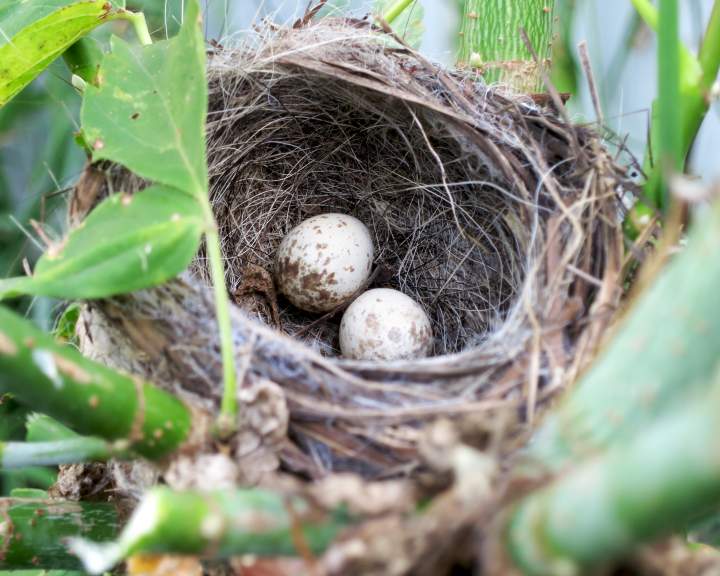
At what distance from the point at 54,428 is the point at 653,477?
2.20 ft

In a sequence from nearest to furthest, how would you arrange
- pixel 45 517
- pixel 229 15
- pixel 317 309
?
pixel 45 517 → pixel 317 309 → pixel 229 15

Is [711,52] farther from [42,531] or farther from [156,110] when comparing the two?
[42,531]

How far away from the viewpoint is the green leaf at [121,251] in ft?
1.91

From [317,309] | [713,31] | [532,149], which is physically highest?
[713,31]

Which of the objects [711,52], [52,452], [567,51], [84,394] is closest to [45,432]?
[52,452]

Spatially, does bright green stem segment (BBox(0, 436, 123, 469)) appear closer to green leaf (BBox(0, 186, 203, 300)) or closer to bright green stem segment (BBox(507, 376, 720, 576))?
green leaf (BBox(0, 186, 203, 300))

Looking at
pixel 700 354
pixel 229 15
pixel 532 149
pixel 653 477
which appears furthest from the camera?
pixel 229 15

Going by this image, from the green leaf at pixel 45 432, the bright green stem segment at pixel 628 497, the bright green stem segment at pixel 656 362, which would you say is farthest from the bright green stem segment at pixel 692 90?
the green leaf at pixel 45 432

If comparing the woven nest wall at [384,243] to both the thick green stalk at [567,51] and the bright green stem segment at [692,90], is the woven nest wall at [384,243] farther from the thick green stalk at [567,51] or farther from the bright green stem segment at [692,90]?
the thick green stalk at [567,51]

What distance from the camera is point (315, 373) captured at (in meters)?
0.70

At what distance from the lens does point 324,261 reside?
1.20 m

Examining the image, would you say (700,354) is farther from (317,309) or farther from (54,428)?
(317,309)

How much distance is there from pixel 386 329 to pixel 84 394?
653 mm

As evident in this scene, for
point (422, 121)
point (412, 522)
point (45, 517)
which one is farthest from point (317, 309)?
point (412, 522)
